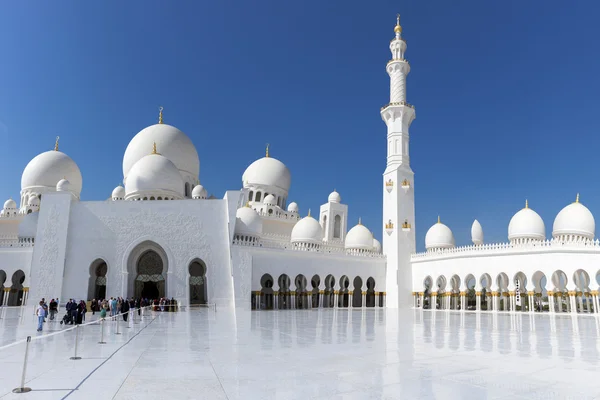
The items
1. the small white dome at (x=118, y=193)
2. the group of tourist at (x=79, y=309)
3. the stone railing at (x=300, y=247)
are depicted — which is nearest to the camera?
the group of tourist at (x=79, y=309)

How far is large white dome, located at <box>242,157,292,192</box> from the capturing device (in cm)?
3231

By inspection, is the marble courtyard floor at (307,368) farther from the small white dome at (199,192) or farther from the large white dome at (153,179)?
the small white dome at (199,192)

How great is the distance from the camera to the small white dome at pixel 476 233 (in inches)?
1161

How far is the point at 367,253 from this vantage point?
28219 mm

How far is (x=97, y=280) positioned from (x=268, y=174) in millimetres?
12551

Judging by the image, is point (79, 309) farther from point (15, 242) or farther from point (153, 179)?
point (15, 242)

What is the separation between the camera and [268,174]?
32.4 m

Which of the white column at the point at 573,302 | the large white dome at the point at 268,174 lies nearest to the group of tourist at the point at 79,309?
the large white dome at the point at 268,174

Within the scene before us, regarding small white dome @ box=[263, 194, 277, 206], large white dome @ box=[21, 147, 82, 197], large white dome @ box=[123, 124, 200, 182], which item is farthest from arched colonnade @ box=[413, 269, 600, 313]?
large white dome @ box=[21, 147, 82, 197]

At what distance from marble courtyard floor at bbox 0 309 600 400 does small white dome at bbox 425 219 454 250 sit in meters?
18.1

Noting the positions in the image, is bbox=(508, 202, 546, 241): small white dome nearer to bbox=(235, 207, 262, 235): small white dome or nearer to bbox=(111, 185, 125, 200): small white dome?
bbox=(235, 207, 262, 235): small white dome

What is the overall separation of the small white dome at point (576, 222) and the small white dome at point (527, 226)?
33.0 inches

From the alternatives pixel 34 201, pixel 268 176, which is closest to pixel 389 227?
pixel 268 176

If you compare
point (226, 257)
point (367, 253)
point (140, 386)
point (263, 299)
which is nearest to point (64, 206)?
point (226, 257)
